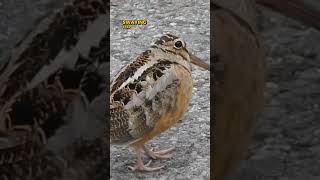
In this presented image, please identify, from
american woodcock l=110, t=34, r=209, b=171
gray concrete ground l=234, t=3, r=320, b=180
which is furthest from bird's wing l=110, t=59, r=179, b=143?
gray concrete ground l=234, t=3, r=320, b=180

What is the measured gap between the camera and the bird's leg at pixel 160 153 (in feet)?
5.17

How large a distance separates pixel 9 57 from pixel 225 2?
48cm

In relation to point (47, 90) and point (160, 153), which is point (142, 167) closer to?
point (160, 153)

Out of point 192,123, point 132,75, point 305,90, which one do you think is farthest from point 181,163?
point 305,90

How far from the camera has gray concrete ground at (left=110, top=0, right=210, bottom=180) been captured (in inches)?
60.4

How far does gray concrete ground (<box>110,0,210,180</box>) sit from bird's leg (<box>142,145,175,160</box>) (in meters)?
0.01

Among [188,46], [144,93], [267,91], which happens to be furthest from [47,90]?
[267,91]

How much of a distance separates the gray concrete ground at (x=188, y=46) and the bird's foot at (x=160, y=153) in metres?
0.01

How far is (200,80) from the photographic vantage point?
5.05 feet

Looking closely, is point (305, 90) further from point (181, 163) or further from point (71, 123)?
point (71, 123)

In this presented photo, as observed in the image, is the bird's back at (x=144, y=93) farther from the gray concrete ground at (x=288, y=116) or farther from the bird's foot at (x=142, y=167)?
the gray concrete ground at (x=288, y=116)

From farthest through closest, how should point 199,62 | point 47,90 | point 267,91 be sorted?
point 267,91 < point 199,62 < point 47,90

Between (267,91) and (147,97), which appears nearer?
(147,97)

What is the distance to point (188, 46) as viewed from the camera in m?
1.54
